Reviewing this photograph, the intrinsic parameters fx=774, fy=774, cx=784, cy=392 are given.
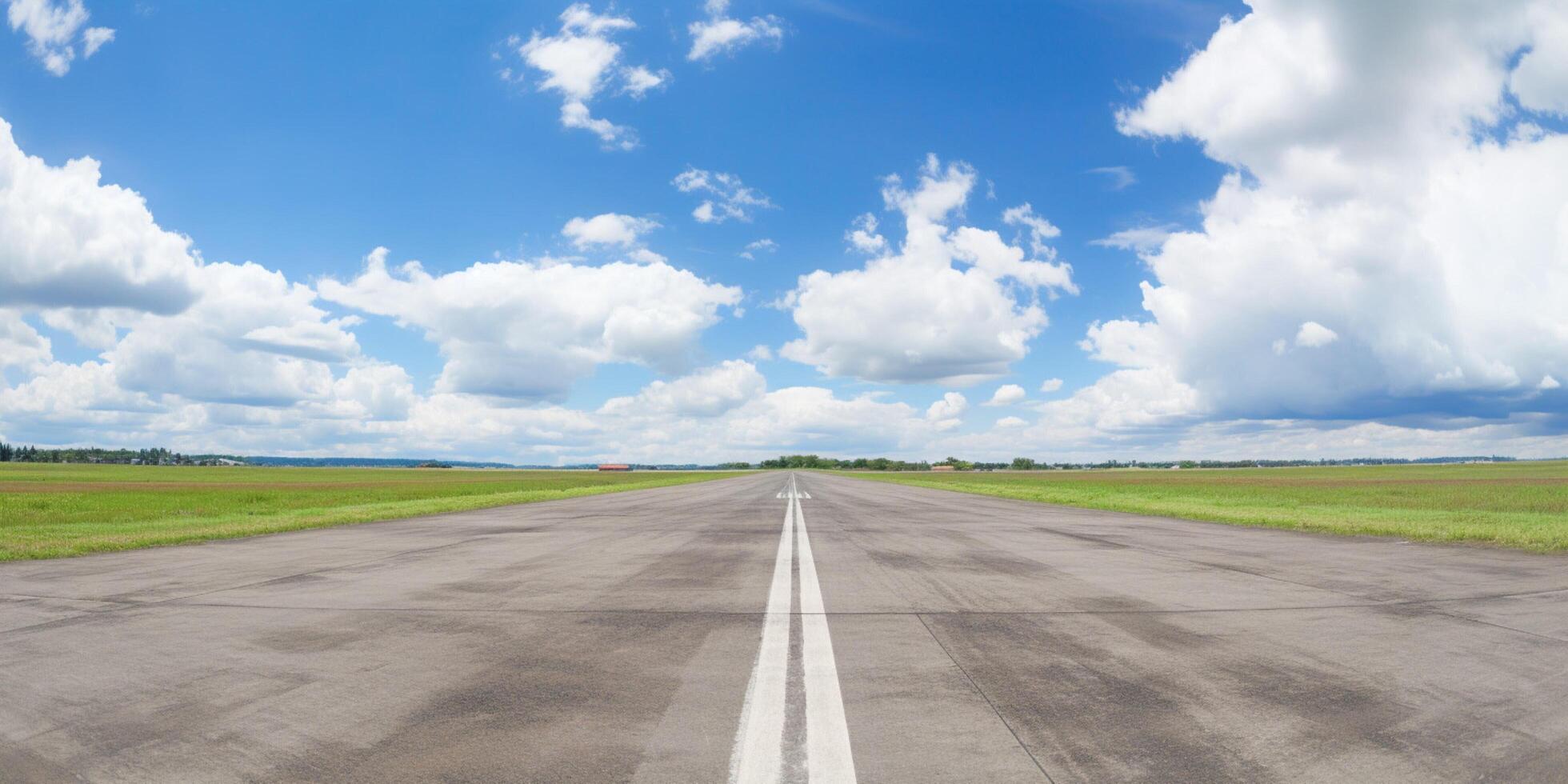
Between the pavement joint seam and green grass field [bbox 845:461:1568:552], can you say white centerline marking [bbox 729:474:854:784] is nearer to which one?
the pavement joint seam

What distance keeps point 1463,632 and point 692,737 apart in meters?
6.46

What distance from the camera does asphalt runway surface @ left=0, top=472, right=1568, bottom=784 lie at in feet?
11.9

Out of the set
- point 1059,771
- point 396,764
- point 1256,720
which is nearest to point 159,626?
point 396,764

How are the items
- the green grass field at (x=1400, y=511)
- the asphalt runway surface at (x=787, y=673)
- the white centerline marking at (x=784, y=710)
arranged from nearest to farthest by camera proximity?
the white centerline marking at (x=784, y=710)
the asphalt runway surface at (x=787, y=673)
the green grass field at (x=1400, y=511)

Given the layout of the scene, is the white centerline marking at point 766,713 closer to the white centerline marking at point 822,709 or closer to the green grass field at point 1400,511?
the white centerline marking at point 822,709

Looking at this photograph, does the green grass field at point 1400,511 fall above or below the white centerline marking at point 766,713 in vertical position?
below

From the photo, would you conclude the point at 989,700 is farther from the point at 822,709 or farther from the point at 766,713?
the point at 766,713

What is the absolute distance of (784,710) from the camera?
426cm

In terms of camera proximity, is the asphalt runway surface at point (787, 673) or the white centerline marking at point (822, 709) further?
the asphalt runway surface at point (787, 673)

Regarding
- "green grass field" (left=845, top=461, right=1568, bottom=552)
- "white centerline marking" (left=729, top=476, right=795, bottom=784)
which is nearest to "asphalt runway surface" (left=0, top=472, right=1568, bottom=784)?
"white centerline marking" (left=729, top=476, right=795, bottom=784)

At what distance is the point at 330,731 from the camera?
4.04 meters

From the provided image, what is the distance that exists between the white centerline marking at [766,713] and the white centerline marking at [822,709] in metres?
0.15

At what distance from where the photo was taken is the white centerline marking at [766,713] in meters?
3.42

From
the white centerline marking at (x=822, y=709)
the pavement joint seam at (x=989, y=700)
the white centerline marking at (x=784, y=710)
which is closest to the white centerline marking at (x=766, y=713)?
the white centerline marking at (x=784, y=710)
